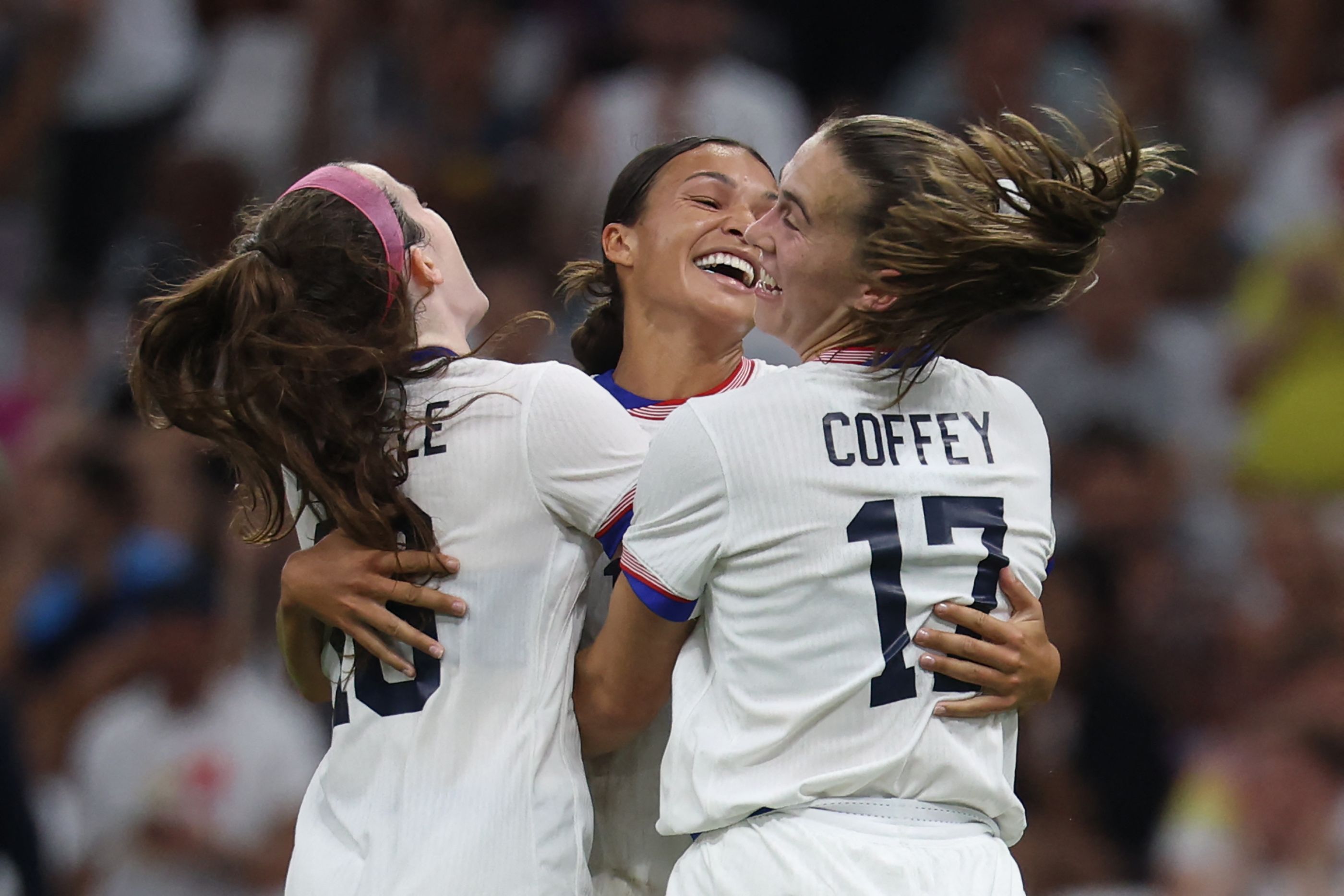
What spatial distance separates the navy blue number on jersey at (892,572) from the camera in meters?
2.06

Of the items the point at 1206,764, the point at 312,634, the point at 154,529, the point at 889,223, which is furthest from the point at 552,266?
the point at 889,223

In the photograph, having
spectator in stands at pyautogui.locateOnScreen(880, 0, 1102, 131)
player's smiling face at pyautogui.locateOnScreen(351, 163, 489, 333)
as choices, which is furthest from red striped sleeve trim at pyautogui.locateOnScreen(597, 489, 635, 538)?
spectator in stands at pyautogui.locateOnScreen(880, 0, 1102, 131)

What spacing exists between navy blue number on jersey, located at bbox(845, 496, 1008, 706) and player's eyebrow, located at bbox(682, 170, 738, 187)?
990 millimetres

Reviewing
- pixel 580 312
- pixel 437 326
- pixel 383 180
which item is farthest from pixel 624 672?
pixel 580 312

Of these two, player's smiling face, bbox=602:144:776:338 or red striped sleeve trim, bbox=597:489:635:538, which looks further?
player's smiling face, bbox=602:144:776:338

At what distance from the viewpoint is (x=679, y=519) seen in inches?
82.7

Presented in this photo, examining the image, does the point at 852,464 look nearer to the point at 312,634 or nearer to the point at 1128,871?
the point at 312,634

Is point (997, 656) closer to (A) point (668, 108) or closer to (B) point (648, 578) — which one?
(B) point (648, 578)

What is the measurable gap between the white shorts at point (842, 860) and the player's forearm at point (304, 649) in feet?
2.62

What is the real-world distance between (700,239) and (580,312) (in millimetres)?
2243

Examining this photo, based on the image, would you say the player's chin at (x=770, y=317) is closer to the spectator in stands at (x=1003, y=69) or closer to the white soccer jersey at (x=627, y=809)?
the white soccer jersey at (x=627, y=809)

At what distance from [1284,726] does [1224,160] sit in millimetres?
2250

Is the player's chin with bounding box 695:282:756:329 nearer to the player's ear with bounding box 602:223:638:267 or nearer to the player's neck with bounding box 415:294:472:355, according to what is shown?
the player's ear with bounding box 602:223:638:267

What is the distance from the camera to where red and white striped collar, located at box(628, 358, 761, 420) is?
2.76 meters
